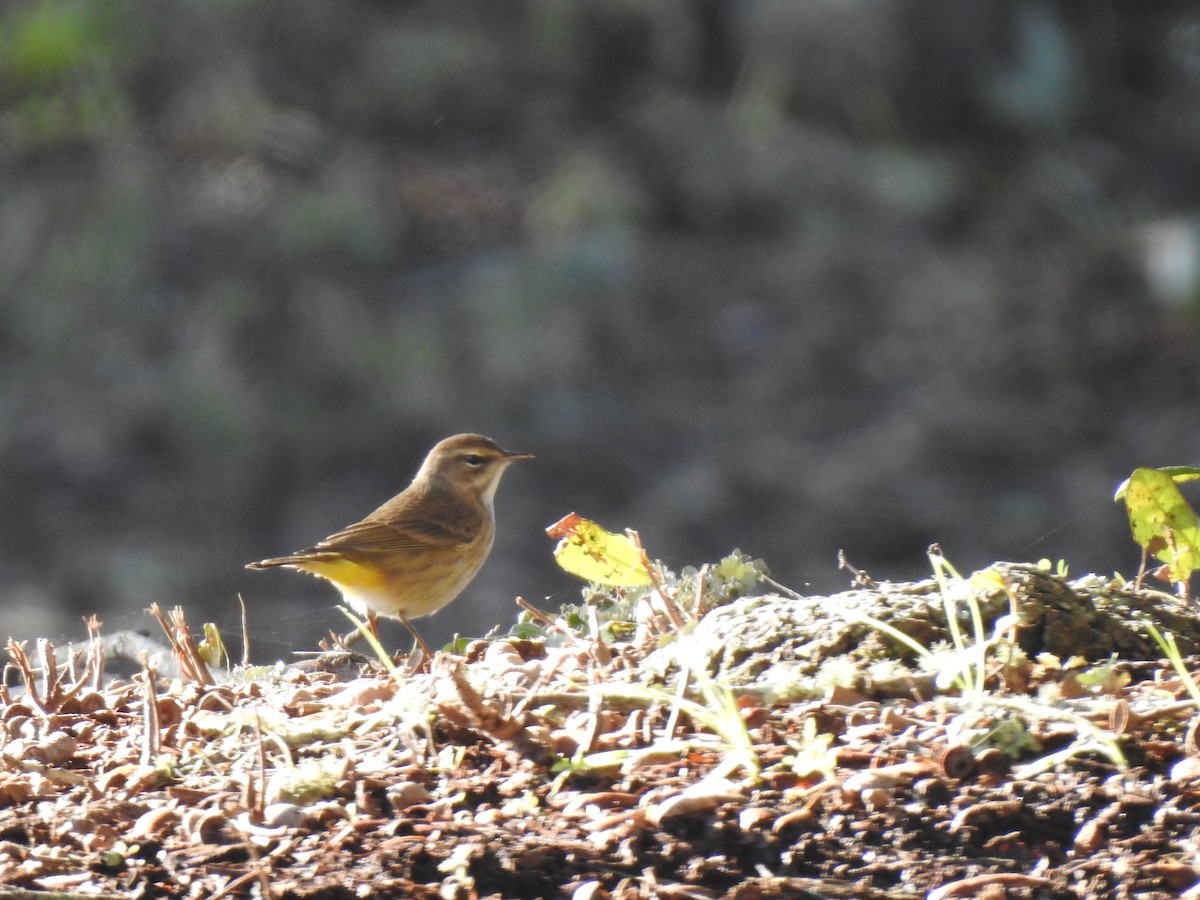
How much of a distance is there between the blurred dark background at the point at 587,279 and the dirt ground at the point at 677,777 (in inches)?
197

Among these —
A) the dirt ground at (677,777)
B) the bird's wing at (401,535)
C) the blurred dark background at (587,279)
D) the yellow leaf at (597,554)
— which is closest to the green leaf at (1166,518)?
the dirt ground at (677,777)

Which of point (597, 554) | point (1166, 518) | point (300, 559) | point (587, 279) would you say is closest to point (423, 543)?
point (300, 559)

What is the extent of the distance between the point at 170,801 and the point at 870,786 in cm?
107

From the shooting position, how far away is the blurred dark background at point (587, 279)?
882 centimetres

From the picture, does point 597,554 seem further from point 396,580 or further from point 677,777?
point 396,580

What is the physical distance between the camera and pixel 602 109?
11211 mm

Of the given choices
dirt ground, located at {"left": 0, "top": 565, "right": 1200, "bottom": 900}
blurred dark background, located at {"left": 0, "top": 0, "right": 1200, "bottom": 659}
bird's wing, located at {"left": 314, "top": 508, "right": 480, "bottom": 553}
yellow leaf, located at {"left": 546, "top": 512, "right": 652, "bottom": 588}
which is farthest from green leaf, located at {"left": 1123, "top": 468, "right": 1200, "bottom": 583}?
blurred dark background, located at {"left": 0, "top": 0, "right": 1200, "bottom": 659}

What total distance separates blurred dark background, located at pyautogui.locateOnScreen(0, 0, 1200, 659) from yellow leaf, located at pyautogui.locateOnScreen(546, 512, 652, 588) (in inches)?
186

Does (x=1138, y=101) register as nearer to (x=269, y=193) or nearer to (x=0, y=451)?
(x=269, y=193)

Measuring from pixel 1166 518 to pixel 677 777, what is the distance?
1.18 metres

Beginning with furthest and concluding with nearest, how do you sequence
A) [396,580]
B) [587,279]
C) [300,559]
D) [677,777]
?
1. [587,279]
2. [396,580]
3. [300,559]
4. [677,777]

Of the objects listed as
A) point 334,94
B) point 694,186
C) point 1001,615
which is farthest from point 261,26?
point 1001,615

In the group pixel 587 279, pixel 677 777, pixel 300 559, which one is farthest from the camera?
pixel 587 279

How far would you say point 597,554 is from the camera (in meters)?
3.02
